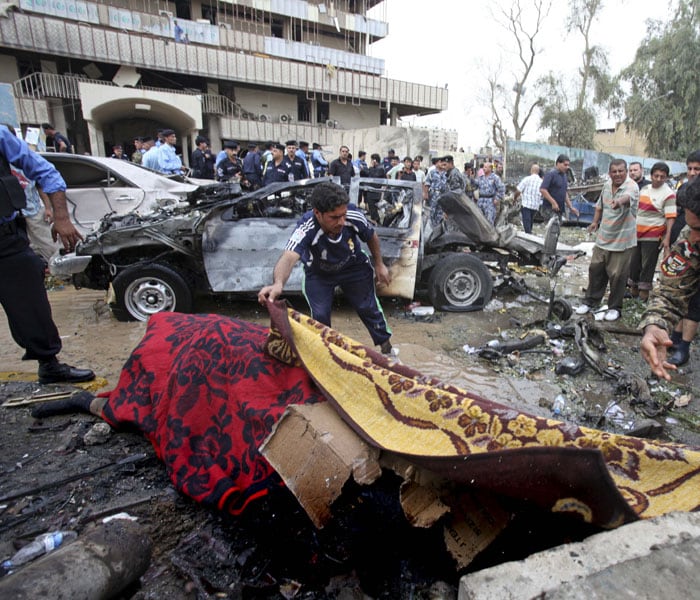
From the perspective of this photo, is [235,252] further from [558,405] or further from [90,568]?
[90,568]

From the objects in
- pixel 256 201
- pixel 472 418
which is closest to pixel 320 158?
pixel 256 201

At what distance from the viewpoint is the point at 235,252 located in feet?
17.5

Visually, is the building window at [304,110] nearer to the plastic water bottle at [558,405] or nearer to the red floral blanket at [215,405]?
the plastic water bottle at [558,405]

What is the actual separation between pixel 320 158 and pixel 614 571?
517 inches

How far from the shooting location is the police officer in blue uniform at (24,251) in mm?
3023

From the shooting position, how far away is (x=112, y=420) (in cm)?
262

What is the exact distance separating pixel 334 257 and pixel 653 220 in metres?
4.66

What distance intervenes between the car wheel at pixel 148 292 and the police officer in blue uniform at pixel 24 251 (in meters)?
1.70

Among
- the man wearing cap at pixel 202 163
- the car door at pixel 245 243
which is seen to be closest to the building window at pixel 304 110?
the man wearing cap at pixel 202 163

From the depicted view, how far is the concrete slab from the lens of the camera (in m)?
0.99

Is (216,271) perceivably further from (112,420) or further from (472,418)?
(472,418)

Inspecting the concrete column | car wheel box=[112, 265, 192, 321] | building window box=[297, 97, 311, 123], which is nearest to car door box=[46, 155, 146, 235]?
car wheel box=[112, 265, 192, 321]

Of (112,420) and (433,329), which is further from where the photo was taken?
(433,329)

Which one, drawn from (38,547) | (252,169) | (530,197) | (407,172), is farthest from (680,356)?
(252,169)
